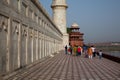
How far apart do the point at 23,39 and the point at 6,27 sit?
10.9 ft

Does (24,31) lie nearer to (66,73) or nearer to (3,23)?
(66,73)

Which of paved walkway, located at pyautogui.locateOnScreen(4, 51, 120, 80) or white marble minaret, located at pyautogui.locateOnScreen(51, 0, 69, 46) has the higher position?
white marble minaret, located at pyautogui.locateOnScreen(51, 0, 69, 46)

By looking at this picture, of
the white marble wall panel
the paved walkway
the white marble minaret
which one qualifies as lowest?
the paved walkway

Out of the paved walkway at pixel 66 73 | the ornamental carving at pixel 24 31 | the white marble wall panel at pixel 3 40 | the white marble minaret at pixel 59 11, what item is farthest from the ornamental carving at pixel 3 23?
the white marble minaret at pixel 59 11

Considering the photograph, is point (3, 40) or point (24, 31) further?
point (24, 31)

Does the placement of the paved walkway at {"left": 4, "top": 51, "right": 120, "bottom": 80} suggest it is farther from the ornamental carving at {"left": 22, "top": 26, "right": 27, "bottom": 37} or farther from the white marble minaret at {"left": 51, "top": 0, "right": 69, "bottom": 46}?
the white marble minaret at {"left": 51, "top": 0, "right": 69, "bottom": 46}

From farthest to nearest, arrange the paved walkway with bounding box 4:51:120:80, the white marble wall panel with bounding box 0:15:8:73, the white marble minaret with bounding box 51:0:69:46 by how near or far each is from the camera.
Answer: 1. the white marble minaret with bounding box 51:0:69:46
2. the paved walkway with bounding box 4:51:120:80
3. the white marble wall panel with bounding box 0:15:8:73

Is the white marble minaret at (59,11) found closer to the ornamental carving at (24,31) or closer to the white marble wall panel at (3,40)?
the ornamental carving at (24,31)

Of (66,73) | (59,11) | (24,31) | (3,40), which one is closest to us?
(3,40)

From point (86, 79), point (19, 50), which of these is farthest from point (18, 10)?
point (86, 79)

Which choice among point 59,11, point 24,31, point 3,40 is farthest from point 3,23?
point 59,11

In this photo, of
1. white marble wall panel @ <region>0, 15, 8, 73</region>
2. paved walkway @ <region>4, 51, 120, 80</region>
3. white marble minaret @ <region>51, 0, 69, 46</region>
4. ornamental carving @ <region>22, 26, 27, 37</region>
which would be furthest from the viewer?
white marble minaret @ <region>51, 0, 69, 46</region>

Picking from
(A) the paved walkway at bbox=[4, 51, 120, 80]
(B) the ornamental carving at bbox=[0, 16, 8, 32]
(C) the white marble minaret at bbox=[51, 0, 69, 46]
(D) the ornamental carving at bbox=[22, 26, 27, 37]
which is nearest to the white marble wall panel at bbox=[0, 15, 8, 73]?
(B) the ornamental carving at bbox=[0, 16, 8, 32]

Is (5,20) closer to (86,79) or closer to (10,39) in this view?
(10,39)
